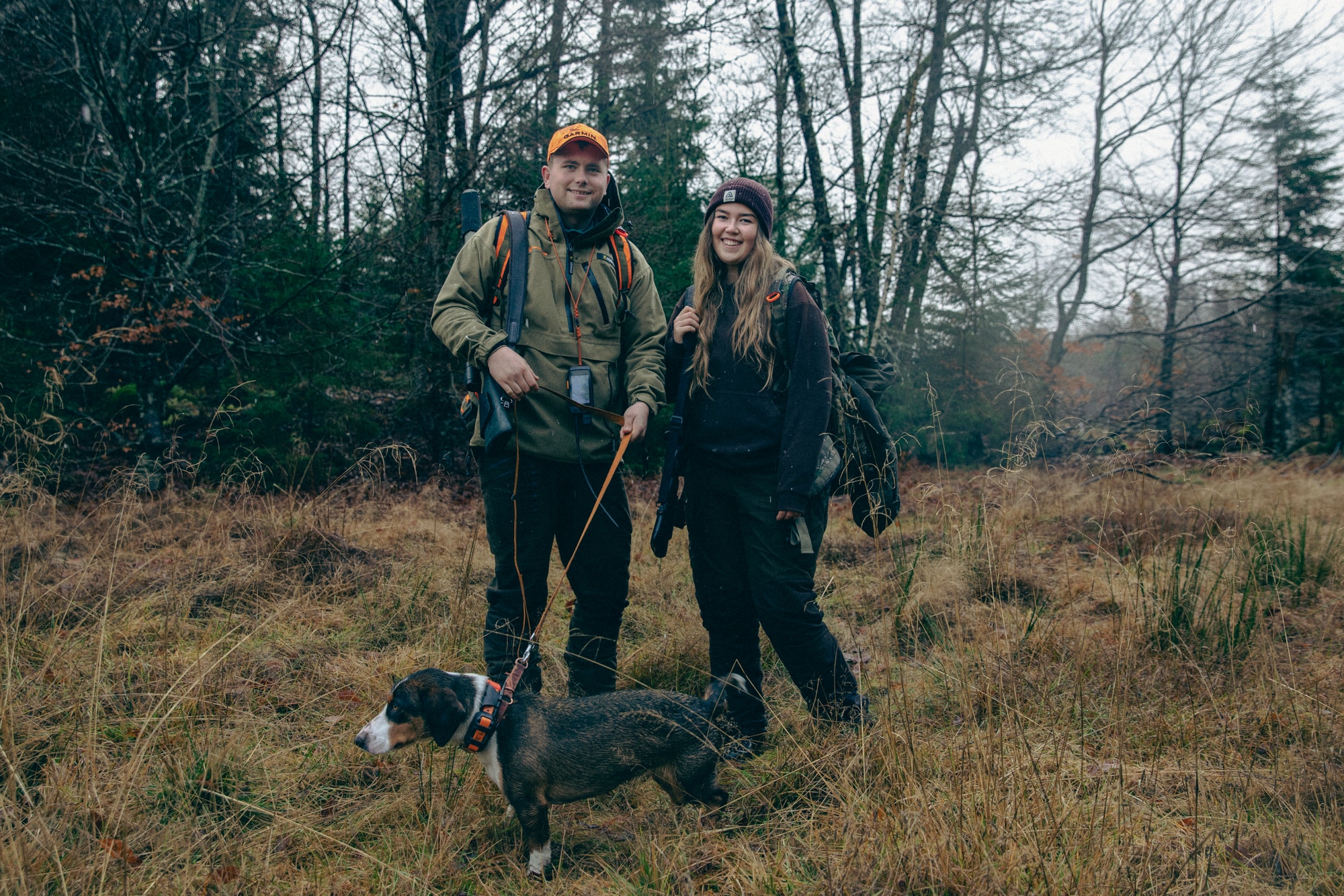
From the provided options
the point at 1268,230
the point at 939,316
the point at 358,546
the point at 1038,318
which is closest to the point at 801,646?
the point at 358,546

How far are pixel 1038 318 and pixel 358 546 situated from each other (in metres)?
18.4

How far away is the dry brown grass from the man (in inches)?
22.8

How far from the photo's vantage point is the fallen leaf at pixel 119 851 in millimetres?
1953

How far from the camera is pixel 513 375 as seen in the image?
2.55 m

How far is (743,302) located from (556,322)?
757 mm

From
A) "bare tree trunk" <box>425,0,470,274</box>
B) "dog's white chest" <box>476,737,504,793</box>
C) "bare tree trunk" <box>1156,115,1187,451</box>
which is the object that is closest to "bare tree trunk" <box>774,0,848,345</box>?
"bare tree trunk" <box>425,0,470,274</box>

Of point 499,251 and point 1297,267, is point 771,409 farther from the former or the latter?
point 1297,267

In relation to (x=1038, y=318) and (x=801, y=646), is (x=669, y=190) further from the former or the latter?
(x=1038, y=318)

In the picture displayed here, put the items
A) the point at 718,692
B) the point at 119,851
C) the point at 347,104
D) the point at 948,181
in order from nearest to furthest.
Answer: the point at 119,851, the point at 718,692, the point at 347,104, the point at 948,181

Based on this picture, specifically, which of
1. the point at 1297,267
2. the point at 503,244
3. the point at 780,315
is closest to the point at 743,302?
the point at 780,315

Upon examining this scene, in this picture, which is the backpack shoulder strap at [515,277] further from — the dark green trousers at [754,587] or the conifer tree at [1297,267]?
the conifer tree at [1297,267]

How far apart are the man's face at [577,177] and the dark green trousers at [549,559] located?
105 cm

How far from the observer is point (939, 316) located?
452 inches

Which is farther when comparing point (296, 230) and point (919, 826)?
point (296, 230)
